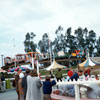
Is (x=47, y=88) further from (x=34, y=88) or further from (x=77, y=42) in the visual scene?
(x=77, y=42)

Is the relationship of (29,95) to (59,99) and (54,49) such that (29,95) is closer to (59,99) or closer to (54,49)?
(59,99)

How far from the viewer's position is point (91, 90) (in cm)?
908

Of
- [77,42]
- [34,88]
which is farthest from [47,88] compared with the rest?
[77,42]

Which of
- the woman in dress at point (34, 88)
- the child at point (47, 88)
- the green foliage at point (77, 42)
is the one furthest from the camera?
the green foliage at point (77, 42)

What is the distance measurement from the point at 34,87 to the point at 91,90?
2.42m

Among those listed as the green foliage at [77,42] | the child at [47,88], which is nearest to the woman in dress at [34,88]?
the child at [47,88]

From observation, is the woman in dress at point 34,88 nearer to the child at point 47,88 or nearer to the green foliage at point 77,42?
the child at point 47,88

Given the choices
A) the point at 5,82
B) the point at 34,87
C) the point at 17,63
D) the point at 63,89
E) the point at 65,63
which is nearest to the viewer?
the point at 34,87

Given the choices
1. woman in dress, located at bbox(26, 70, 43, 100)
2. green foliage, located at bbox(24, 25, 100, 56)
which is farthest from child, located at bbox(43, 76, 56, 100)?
green foliage, located at bbox(24, 25, 100, 56)

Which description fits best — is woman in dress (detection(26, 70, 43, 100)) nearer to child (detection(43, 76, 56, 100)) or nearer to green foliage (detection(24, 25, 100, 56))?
child (detection(43, 76, 56, 100))

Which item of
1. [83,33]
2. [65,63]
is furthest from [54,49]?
[65,63]

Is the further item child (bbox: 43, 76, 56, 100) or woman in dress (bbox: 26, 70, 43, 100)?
child (bbox: 43, 76, 56, 100)

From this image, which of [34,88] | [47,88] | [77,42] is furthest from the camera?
[77,42]

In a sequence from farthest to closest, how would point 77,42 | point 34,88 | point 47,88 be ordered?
point 77,42 < point 47,88 < point 34,88
